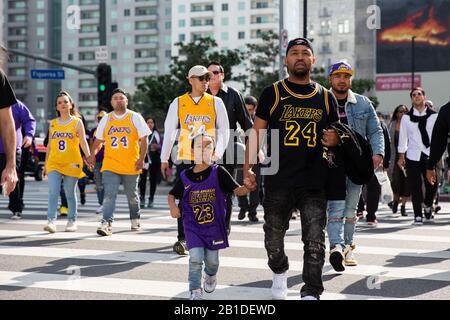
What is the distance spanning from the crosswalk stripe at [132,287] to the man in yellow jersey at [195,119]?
5.31 ft

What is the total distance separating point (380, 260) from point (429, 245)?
56.1 inches

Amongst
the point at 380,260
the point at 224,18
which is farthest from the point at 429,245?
the point at 224,18

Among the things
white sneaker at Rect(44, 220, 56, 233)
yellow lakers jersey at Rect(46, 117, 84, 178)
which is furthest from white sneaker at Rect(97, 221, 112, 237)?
yellow lakers jersey at Rect(46, 117, 84, 178)

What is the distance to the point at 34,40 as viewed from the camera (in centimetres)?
13712

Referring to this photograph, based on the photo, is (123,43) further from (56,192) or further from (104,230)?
(104,230)

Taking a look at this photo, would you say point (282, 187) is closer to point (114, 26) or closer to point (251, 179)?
point (251, 179)

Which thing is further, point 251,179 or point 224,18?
point 224,18

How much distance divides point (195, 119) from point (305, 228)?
240 cm

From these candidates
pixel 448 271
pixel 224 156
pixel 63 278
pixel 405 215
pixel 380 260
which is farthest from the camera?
pixel 405 215

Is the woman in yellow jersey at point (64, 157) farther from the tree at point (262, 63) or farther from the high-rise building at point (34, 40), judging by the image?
the high-rise building at point (34, 40)

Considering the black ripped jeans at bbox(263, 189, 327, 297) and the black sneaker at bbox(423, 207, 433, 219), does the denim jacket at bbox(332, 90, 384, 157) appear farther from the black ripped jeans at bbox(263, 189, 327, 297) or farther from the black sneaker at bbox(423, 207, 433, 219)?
the black sneaker at bbox(423, 207, 433, 219)

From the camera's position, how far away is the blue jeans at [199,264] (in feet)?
17.5

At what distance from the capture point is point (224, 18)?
132 m

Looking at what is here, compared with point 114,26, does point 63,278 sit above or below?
below
